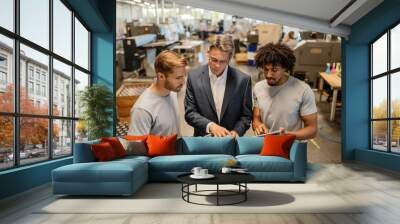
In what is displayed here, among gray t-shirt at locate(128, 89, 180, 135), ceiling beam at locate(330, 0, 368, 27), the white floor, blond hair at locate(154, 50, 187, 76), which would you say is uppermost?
ceiling beam at locate(330, 0, 368, 27)

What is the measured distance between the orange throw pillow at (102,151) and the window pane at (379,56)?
6.06 meters

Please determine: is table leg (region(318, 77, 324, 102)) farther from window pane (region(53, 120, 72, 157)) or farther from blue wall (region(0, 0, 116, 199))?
window pane (region(53, 120, 72, 157))

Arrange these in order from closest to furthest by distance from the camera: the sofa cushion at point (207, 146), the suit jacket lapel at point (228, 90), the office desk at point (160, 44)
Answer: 1. the sofa cushion at point (207, 146)
2. the suit jacket lapel at point (228, 90)
3. the office desk at point (160, 44)

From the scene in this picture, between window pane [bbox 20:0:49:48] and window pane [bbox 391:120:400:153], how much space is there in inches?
258

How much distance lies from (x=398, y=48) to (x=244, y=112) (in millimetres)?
3234

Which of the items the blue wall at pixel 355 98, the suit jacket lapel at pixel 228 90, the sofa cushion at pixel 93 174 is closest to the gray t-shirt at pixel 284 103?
the suit jacket lapel at pixel 228 90

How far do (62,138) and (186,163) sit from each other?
261cm

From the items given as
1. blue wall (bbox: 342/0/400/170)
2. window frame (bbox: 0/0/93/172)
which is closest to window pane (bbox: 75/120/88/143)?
window frame (bbox: 0/0/93/172)

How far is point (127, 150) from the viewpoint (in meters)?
7.00

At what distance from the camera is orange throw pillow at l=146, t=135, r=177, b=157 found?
23.2 ft

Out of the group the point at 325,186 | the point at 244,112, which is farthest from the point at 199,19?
the point at 325,186

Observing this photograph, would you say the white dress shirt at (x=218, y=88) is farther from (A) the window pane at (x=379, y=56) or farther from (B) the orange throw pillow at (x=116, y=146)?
(A) the window pane at (x=379, y=56)

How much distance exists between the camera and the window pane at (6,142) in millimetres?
5367

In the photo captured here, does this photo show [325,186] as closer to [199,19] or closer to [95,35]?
[95,35]
